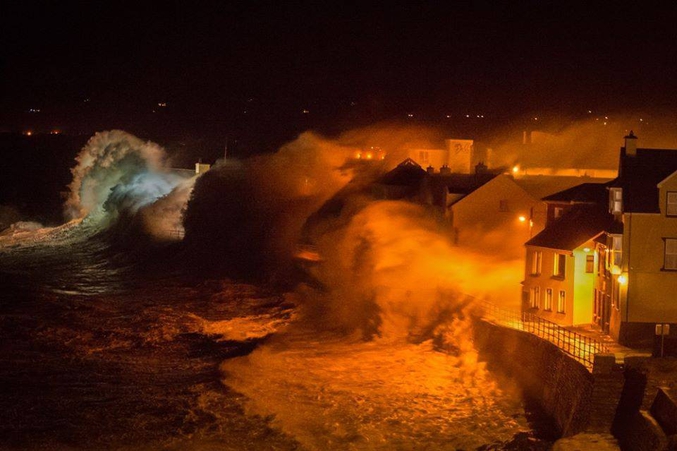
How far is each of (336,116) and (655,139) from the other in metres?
56.8

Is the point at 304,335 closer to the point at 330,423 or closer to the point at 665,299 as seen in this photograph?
the point at 330,423

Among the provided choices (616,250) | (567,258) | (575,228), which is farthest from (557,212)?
(616,250)

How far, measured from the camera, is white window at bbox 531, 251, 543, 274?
1022 inches

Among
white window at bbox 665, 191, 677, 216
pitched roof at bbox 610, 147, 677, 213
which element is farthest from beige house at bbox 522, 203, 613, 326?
white window at bbox 665, 191, 677, 216

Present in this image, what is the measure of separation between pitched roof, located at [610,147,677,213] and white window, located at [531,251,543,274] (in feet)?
14.5

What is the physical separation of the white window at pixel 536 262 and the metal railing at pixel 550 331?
1.67 meters

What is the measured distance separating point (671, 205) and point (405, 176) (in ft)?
81.2

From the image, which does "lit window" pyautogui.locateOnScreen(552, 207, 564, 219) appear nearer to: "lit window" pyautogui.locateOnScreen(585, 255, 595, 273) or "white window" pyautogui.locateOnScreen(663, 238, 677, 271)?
"lit window" pyautogui.locateOnScreen(585, 255, 595, 273)

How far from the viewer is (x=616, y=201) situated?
21.8m

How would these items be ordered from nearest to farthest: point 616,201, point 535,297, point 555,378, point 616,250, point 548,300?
point 555,378 → point 616,250 → point 616,201 → point 548,300 → point 535,297

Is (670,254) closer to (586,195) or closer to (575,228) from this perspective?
(575,228)

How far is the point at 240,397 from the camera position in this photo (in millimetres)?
20953

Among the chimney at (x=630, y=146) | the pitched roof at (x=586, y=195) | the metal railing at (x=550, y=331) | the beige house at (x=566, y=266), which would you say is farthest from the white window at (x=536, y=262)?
the chimney at (x=630, y=146)

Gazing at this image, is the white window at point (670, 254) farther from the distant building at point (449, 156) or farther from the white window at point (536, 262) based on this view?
the distant building at point (449, 156)
